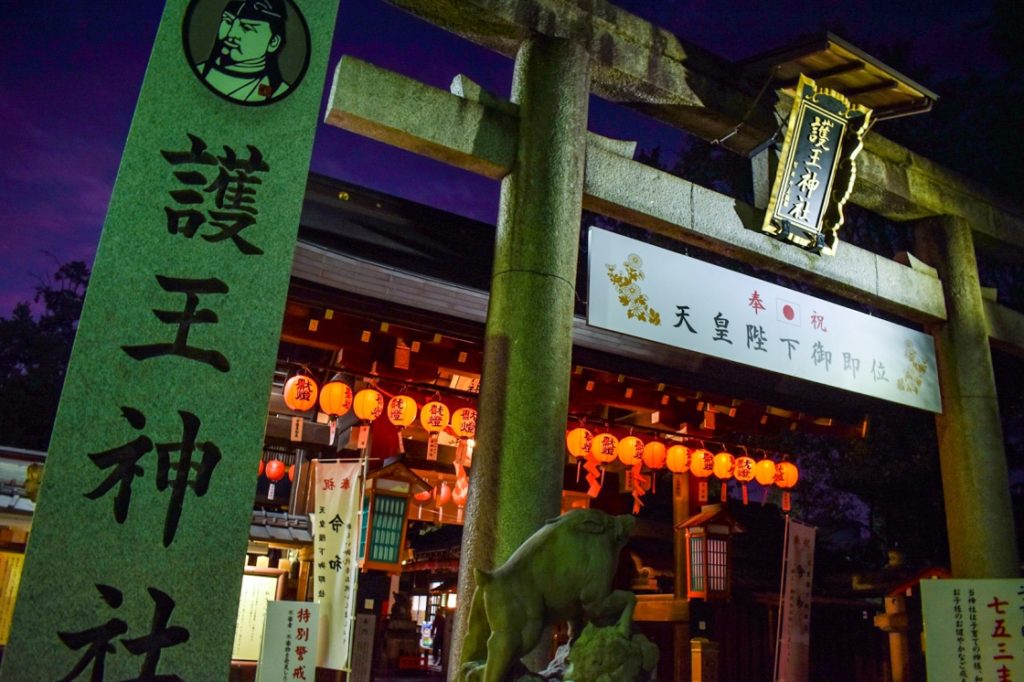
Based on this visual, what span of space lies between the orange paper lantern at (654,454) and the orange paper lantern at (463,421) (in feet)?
10.5

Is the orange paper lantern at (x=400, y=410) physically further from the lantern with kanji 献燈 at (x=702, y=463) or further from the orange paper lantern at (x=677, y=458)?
the lantern with kanji 献燈 at (x=702, y=463)

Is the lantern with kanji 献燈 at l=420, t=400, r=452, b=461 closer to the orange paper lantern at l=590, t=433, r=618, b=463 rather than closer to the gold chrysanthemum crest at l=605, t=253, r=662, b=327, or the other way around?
the orange paper lantern at l=590, t=433, r=618, b=463

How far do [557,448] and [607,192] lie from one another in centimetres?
269

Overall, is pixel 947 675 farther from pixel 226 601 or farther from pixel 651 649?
pixel 226 601

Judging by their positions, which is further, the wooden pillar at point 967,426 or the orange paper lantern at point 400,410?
the orange paper lantern at point 400,410

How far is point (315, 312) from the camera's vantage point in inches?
363

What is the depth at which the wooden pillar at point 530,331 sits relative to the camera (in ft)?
16.9

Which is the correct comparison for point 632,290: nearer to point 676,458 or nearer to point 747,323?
point 747,323

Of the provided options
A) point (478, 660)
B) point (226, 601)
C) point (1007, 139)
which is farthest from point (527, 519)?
point (1007, 139)

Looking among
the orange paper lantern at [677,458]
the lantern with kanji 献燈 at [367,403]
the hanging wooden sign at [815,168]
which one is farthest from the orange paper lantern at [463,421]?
the hanging wooden sign at [815,168]

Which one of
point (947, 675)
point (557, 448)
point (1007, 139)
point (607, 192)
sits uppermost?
point (1007, 139)

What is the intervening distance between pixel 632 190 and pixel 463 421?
5.15 metres

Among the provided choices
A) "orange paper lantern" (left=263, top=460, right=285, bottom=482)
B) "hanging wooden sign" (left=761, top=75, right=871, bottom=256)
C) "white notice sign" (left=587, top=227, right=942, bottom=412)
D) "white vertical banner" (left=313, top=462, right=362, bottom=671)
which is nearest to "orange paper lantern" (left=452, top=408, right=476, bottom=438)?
"white vertical banner" (left=313, top=462, right=362, bottom=671)

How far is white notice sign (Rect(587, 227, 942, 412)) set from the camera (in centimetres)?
641
